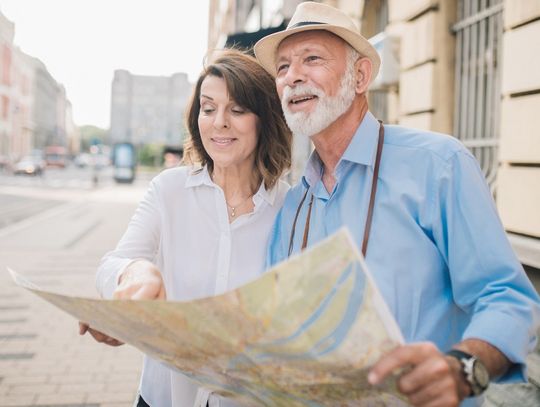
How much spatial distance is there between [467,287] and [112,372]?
A: 3.88m

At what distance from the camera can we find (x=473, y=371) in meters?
1.09

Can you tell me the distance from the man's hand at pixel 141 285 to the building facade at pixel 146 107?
53.8 m

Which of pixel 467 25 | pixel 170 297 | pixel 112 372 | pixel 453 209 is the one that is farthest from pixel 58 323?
pixel 453 209

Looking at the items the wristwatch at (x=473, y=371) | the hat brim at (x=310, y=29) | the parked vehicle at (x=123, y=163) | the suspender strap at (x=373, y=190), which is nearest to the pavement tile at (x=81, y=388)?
the hat brim at (x=310, y=29)

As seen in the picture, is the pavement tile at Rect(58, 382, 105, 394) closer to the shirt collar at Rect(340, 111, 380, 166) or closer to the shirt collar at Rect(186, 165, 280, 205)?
the shirt collar at Rect(186, 165, 280, 205)

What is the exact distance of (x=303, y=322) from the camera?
0.96 metres

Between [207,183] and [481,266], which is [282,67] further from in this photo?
[481,266]

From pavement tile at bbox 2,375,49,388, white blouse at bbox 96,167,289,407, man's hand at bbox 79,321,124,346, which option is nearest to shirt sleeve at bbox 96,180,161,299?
white blouse at bbox 96,167,289,407

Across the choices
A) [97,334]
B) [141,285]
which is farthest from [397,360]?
[97,334]

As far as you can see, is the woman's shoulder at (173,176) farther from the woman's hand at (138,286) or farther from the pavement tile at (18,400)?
the pavement tile at (18,400)

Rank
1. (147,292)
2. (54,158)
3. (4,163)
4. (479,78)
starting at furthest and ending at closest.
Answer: (54,158)
(4,163)
(479,78)
(147,292)

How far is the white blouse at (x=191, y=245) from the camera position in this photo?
6.19 ft

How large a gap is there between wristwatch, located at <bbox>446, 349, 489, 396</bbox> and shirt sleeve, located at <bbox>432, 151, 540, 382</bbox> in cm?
9

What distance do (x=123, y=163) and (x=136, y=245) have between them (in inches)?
1413
